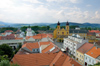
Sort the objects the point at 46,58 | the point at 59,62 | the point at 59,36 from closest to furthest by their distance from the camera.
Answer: the point at 59,62, the point at 46,58, the point at 59,36

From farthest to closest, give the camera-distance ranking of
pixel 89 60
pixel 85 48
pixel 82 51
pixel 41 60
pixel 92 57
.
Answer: pixel 85 48 < pixel 82 51 < pixel 89 60 < pixel 92 57 < pixel 41 60

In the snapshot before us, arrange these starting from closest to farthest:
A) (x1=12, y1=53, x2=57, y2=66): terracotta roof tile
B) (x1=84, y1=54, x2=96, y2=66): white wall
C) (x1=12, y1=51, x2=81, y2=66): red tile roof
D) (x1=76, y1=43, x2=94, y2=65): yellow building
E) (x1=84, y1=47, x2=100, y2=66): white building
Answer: (x1=12, y1=51, x2=81, y2=66): red tile roof < (x1=12, y1=53, x2=57, y2=66): terracotta roof tile < (x1=84, y1=47, x2=100, y2=66): white building < (x1=84, y1=54, x2=96, y2=66): white wall < (x1=76, y1=43, x2=94, y2=65): yellow building

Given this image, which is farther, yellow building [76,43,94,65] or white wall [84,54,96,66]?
yellow building [76,43,94,65]

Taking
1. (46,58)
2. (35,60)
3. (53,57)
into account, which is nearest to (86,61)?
(53,57)

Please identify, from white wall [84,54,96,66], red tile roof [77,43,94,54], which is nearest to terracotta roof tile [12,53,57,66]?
white wall [84,54,96,66]

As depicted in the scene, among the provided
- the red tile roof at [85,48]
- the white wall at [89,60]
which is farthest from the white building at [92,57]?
the red tile roof at [85,48]

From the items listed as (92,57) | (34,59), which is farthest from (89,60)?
(34,59)

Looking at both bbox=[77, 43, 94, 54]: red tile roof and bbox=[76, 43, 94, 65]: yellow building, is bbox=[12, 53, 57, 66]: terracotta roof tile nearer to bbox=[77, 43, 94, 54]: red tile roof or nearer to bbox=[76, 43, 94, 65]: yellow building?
bbox=[76, 43, 94, 65]: yellow building

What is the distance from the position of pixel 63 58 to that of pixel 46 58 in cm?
471

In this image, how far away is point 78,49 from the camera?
32719mm

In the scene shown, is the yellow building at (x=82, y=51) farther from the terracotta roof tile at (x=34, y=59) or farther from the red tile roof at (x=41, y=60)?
the terracotta roof tile at (x=34, y=59)

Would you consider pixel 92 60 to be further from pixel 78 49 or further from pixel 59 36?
pixel 59 36

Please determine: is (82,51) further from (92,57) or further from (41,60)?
(41,60)

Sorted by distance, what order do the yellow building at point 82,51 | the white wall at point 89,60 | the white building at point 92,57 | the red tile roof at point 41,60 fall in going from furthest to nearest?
1. the yellow building at point 82,51
2. the white wall at point 89,60
3. the white building at point 92,57
4. the red tile roof at point 41,60
